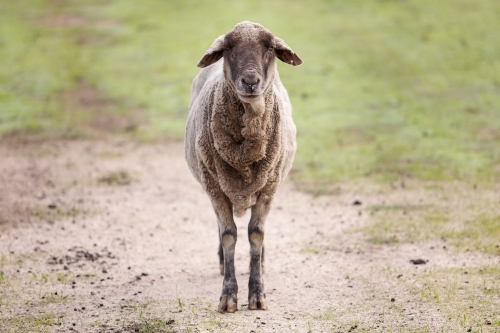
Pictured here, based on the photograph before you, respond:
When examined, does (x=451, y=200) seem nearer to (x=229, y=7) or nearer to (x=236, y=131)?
(x=236, y=131)

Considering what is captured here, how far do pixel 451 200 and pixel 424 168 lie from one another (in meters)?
2.08

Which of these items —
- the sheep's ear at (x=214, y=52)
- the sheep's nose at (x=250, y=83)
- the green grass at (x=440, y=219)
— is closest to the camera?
the sheep's nose at (x=250, y=83)

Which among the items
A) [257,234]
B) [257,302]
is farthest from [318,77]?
[257,302]

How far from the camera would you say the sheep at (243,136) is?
23.2 feet

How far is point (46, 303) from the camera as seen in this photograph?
804cm

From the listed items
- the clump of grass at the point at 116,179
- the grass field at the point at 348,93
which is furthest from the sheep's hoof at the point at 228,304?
the clump of grass at the point at 116,179

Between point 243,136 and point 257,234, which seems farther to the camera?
point 257,234

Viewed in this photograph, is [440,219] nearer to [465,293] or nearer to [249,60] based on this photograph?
[465,293]

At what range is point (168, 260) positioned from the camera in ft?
32.5

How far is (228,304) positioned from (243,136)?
178cm

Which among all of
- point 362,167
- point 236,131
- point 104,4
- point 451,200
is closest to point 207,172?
point 236,131

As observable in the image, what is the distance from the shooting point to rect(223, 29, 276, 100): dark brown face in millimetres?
6801

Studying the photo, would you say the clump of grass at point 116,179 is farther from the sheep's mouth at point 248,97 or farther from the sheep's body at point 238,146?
the sheep's mouth at point 248,97

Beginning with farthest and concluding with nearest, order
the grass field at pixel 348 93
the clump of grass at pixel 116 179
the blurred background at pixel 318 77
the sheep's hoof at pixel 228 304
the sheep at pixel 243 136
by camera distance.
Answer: the blurred background at pixel 318 77 → the clump of grass at pixel 116 179 → the grass field at pixel 348 93 → the sheep's hoof at pixel 228 304 → the sheep at pixel 243 136
